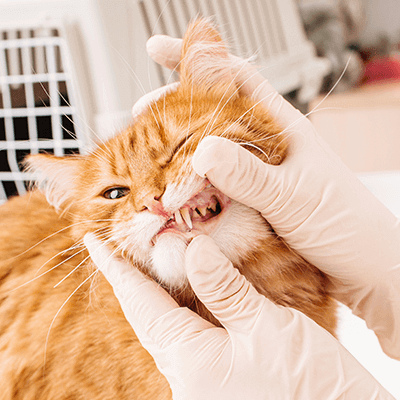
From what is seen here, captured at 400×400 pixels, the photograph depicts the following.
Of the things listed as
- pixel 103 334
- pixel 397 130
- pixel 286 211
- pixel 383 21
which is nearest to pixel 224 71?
pixel 286 211

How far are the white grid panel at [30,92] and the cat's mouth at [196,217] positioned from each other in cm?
99

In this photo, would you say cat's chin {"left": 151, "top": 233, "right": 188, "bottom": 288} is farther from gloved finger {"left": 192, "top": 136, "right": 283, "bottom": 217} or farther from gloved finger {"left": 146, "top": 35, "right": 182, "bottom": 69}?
gloved finger {"left": 146, "top": 35, "right": 182, "bottom": 69}

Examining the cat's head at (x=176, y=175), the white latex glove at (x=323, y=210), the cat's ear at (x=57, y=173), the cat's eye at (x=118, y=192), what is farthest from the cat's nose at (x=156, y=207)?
the cat's ear at (x=57, y=173)

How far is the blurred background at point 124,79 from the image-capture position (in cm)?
146

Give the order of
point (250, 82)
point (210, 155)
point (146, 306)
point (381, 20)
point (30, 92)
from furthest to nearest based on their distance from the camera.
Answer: point (381, 20) → point (30, 92) → point (250, 82) → point (146, 306) → point (210, 155)

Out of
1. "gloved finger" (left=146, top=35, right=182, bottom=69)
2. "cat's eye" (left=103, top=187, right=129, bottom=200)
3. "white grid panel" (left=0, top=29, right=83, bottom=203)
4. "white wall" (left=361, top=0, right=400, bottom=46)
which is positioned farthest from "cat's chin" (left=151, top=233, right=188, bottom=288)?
"white wall" (left=361, top=0, right=400, bottom=46)

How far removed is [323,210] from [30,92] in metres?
1.45

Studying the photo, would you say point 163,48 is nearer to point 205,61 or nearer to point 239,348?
point 205,61

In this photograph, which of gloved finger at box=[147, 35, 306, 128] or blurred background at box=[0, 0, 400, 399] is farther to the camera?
blurred background at box=[0, 0, 400, 399]

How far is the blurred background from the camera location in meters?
1.46

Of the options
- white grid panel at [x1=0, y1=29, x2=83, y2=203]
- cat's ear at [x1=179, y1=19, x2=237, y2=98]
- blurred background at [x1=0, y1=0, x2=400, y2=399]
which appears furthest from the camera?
white grid panel at [x1=0, y1=29, x2=83, y2=203]

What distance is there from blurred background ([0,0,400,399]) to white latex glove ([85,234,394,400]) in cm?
44

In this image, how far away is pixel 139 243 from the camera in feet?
2.60

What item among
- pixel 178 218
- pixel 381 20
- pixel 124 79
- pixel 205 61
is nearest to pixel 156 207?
pixel 178 218
